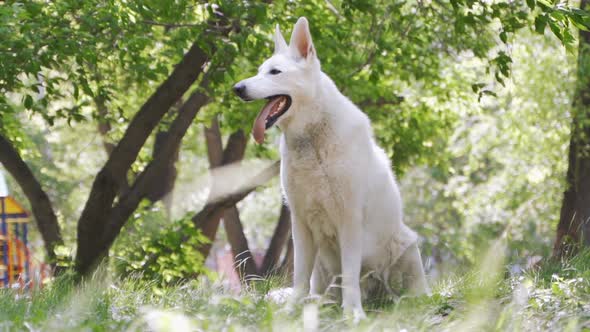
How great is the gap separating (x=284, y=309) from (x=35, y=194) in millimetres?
6798

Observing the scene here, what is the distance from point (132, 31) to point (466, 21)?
3.38 meters

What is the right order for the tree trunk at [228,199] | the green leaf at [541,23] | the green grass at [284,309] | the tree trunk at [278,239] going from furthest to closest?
the tree trunk at [278,239]
the tree trunk at [228,199]
the green leaf at [541,23]
the green grass at [284,309]

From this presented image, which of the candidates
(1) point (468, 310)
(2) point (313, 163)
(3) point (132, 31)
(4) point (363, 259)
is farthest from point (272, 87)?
(3) point (132, 31)

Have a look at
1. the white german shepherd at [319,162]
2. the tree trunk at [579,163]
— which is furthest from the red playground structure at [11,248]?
the tree trunk at [579,163]

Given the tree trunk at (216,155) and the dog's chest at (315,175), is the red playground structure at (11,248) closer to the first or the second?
the dog's chest at (315,175)

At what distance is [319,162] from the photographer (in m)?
5.62

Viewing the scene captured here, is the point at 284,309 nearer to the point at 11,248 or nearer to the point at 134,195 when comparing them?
the point at 11,248

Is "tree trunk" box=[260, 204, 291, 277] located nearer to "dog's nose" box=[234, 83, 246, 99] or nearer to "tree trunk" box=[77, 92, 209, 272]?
"tree trunk" box=[77, 92, 209, 272]

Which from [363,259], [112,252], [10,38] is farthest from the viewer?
[112,252]

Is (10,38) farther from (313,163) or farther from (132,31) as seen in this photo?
(313,163)

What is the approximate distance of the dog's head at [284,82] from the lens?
18.3ft

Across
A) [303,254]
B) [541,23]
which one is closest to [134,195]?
[303,254]

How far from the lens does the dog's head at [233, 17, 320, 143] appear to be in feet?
18.3

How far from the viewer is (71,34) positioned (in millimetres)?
8094
